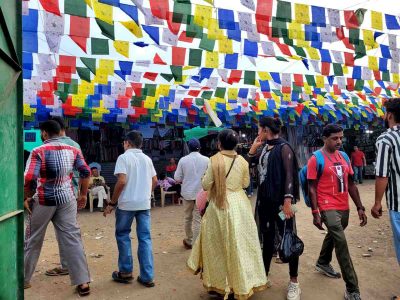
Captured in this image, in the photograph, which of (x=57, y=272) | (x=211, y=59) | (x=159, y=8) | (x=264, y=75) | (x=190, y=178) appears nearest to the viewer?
(x=57, y=272)

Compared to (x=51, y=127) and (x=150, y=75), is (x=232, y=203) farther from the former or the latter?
(x=150, y=75)

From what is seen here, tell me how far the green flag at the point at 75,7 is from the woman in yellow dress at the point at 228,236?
278 cm

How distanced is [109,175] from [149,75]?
5.42 metres

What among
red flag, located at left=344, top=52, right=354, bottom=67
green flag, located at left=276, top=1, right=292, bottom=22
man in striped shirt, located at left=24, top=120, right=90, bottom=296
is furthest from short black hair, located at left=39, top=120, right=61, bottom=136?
red flag, located at left=344, top=52, right=354, bottom=67

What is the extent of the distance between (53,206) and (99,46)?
345cm

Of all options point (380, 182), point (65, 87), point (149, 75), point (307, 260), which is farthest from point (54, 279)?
point (65, 87)

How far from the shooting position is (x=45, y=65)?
7.00 meters

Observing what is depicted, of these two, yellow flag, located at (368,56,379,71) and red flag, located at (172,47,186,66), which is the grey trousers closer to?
red flag, located at (172,47,186,66)

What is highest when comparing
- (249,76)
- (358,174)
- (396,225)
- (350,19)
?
(350,19)

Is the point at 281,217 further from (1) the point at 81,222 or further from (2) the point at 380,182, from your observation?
(1) the point at 81,222

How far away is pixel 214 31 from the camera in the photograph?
5.59 meters

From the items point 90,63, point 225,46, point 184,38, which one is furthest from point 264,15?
point 90,63

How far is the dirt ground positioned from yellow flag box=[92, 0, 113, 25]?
3466 millimetres

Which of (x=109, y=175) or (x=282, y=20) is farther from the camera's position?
(x=109, y=175)
